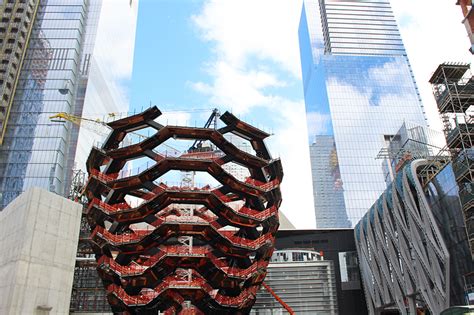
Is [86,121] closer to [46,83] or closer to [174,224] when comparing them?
[46,83]

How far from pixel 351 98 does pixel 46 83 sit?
96257 mm

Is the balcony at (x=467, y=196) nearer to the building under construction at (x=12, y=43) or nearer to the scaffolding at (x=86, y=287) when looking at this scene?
the scaffolding at (x=86, y=287)

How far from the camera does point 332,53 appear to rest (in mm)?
159875

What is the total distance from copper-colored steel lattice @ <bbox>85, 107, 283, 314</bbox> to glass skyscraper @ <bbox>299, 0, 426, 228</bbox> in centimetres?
8437

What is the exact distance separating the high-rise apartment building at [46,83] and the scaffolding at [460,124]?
2448 inches

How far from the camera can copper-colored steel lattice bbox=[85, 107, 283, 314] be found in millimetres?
46344

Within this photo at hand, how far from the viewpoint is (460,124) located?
40.3 m

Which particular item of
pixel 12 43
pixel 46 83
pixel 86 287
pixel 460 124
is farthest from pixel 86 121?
pixel 460 124

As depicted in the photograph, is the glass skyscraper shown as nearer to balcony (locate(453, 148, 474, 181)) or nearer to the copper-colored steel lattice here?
the copper-colored steel lattice

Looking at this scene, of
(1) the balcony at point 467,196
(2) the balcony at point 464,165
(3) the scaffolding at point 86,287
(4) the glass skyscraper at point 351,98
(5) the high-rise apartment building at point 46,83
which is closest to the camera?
(1) the balcony at point 467,196

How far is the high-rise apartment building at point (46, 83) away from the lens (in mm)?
79562

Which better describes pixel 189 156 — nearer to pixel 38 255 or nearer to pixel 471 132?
pixel 38 255

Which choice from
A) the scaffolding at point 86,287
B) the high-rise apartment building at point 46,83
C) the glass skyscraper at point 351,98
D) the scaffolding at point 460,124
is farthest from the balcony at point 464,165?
the glass skyscraper at point 351,98

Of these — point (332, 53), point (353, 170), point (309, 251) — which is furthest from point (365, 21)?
point (309, 251)
